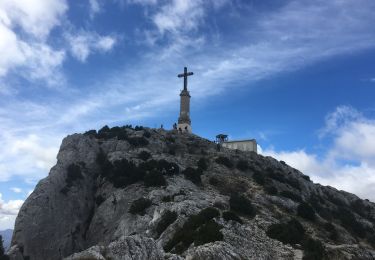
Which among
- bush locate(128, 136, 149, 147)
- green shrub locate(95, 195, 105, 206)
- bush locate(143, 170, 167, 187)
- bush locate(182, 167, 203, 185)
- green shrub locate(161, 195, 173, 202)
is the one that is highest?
bush locate(128, 136, 149, 147)

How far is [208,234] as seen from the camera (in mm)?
48250

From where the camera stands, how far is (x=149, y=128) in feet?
359

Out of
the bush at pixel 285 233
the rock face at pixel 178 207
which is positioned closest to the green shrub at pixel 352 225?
the rock face at pixel 178 207

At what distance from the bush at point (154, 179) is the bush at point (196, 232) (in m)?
18.7

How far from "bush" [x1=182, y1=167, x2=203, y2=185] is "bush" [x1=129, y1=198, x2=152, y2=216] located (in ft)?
A: 43.0

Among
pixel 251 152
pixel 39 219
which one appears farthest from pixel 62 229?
pixel 251 152

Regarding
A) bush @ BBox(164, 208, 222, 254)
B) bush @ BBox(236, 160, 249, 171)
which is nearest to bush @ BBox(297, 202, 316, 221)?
bush @ BBox(164, 208, 222, 254)

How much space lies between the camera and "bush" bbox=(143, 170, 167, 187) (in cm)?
7425

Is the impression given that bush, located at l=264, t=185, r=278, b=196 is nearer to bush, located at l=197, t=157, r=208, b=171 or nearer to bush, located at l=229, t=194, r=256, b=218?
bush, located at l=229, t=194, r=256, b=218

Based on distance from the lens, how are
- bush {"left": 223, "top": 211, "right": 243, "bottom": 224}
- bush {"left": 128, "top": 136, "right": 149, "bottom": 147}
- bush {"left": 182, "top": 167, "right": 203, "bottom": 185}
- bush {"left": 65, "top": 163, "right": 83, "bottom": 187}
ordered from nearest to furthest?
bush {"left": 223, "top": 211, "right": 243, "bottom": 224} → bush {"left": 182, "top": 167, "right": 203, "bottom": 185} → bush {"left": 65, "top": 163, "right": 83, "bottom": 187} → bush {"left": 128, "top": 136, "right": 149, "bottom": 147}

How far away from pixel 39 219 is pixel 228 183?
3374 cm

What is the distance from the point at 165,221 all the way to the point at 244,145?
191 feet

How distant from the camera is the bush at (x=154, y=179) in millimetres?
74250

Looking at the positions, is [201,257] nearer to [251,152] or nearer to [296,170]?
[251,152]
